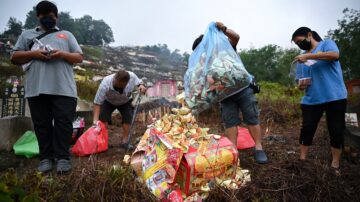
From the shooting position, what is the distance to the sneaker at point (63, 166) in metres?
2.44

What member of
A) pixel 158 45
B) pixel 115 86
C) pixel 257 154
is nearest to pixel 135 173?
pixel 257 154

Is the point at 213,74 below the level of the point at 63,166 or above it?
above

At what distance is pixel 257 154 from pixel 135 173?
1273 millimetres

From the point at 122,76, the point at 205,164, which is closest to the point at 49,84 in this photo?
the point at 122,76

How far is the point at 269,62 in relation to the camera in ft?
97.7

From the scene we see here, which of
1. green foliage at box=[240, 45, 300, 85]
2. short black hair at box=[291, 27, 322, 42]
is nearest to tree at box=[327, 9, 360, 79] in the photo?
green foliage at box=[240, 45, 300, 85]

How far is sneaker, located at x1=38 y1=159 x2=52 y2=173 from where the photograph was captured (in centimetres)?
253

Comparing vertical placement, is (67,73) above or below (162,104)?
above

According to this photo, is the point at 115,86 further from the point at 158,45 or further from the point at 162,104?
the point at 158,45

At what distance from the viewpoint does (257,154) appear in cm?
277

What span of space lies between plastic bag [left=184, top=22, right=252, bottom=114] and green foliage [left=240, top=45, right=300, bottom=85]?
2528cm

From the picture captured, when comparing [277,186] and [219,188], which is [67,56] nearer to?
[219,188]

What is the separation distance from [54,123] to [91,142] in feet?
2.37

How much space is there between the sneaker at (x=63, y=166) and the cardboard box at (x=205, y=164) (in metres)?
1.08
